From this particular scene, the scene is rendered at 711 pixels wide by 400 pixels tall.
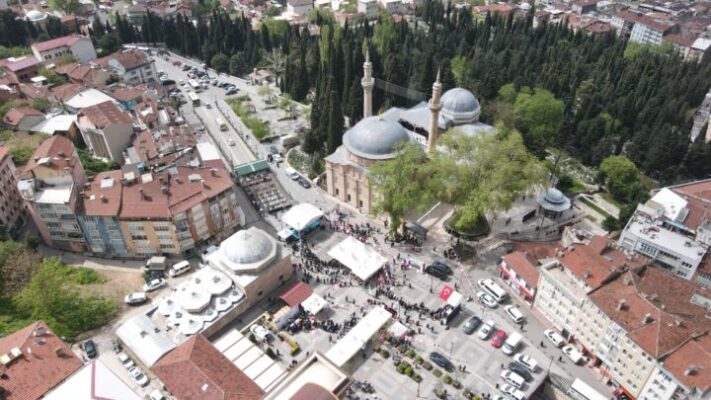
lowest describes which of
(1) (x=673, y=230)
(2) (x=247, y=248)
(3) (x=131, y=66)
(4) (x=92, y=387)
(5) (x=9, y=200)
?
(1) (x=673, y=230)

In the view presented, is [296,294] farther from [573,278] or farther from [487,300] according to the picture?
[573,278]

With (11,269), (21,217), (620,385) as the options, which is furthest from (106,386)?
(620,385)

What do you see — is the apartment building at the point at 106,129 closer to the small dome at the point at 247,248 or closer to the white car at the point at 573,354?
the small dome at the point at 247,248

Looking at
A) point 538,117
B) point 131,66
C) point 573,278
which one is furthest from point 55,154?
point 538,117

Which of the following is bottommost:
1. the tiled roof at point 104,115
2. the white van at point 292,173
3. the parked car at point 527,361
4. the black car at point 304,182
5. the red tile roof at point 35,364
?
the parked car at point 527,361

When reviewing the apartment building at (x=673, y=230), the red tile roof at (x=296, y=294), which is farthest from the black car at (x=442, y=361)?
the apartment building at (x=673, y=230)

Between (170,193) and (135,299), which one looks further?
(170,193)

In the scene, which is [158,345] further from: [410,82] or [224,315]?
[410,82]
